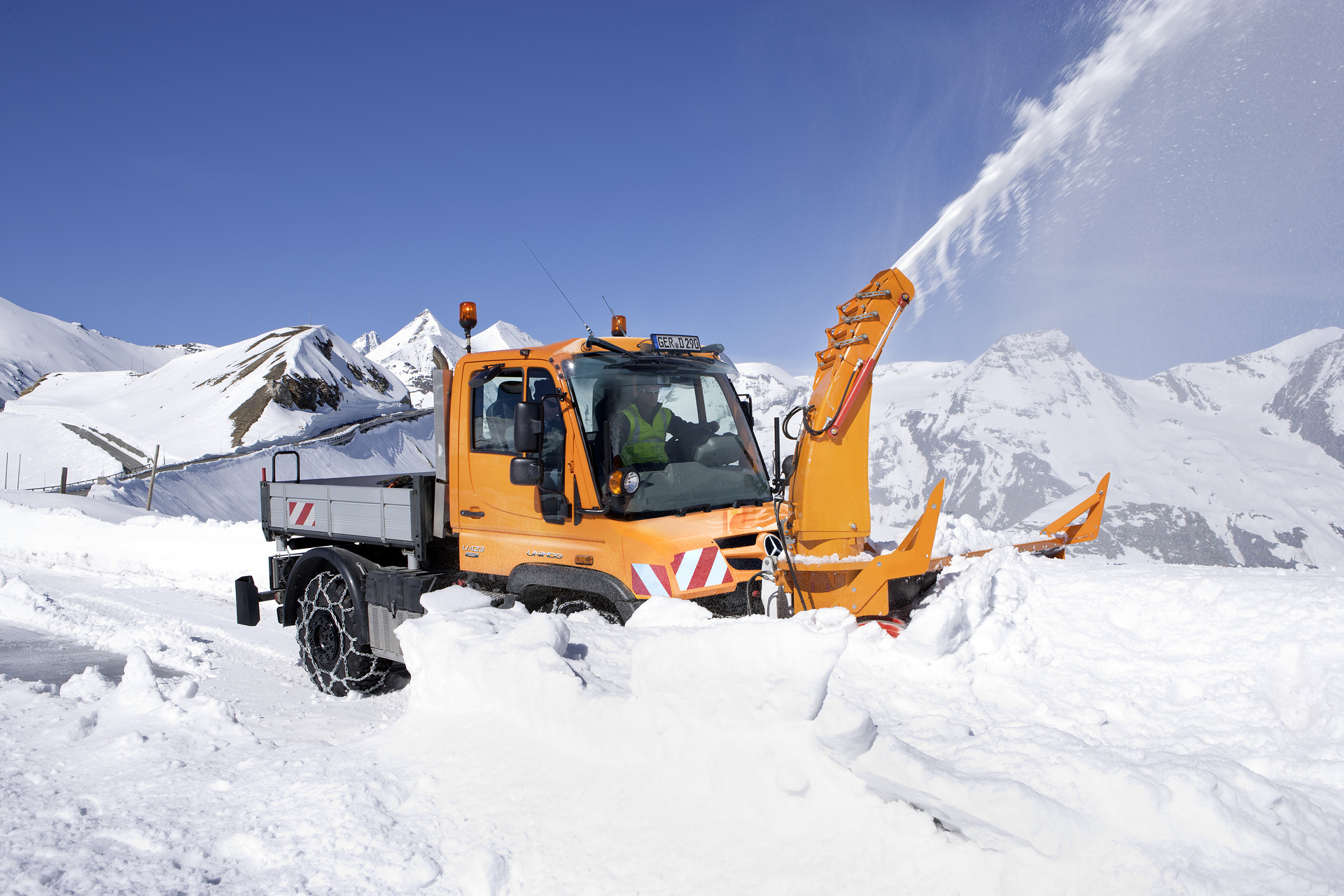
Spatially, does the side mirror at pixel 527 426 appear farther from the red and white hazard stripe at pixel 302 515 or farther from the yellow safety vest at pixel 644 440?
the red and white hazard stripe at pixel 302 515

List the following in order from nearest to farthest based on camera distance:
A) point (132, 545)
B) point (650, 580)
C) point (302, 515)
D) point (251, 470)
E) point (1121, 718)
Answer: point (1121, 718) < point (650, 580) < point (302, 515) < point (132, 545) < point (251, 470)

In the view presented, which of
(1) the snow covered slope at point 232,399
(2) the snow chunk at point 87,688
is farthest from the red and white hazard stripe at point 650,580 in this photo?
(1) the snow covered slope at point 232,399

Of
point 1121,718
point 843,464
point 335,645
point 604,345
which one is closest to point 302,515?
point 335,645

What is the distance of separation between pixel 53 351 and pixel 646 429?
187 meters

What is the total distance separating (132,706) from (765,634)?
145 inches

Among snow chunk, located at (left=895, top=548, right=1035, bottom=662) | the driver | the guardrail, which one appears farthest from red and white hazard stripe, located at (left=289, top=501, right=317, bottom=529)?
the guardrail

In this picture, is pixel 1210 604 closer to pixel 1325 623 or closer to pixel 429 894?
pixel 1325 623

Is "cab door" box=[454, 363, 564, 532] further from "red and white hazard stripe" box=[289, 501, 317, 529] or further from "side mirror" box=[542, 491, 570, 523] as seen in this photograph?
"red and white hazard stripe" box=[289, 501, 317, 529]

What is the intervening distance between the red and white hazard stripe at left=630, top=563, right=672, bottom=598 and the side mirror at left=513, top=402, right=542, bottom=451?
0.89m

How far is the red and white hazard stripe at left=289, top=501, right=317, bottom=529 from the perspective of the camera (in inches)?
244

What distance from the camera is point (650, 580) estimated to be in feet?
13.2

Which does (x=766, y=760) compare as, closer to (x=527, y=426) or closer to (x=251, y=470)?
(x=527, y=426)

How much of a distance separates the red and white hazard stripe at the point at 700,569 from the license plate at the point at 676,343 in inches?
54.8

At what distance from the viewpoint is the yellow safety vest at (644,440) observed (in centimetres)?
436
